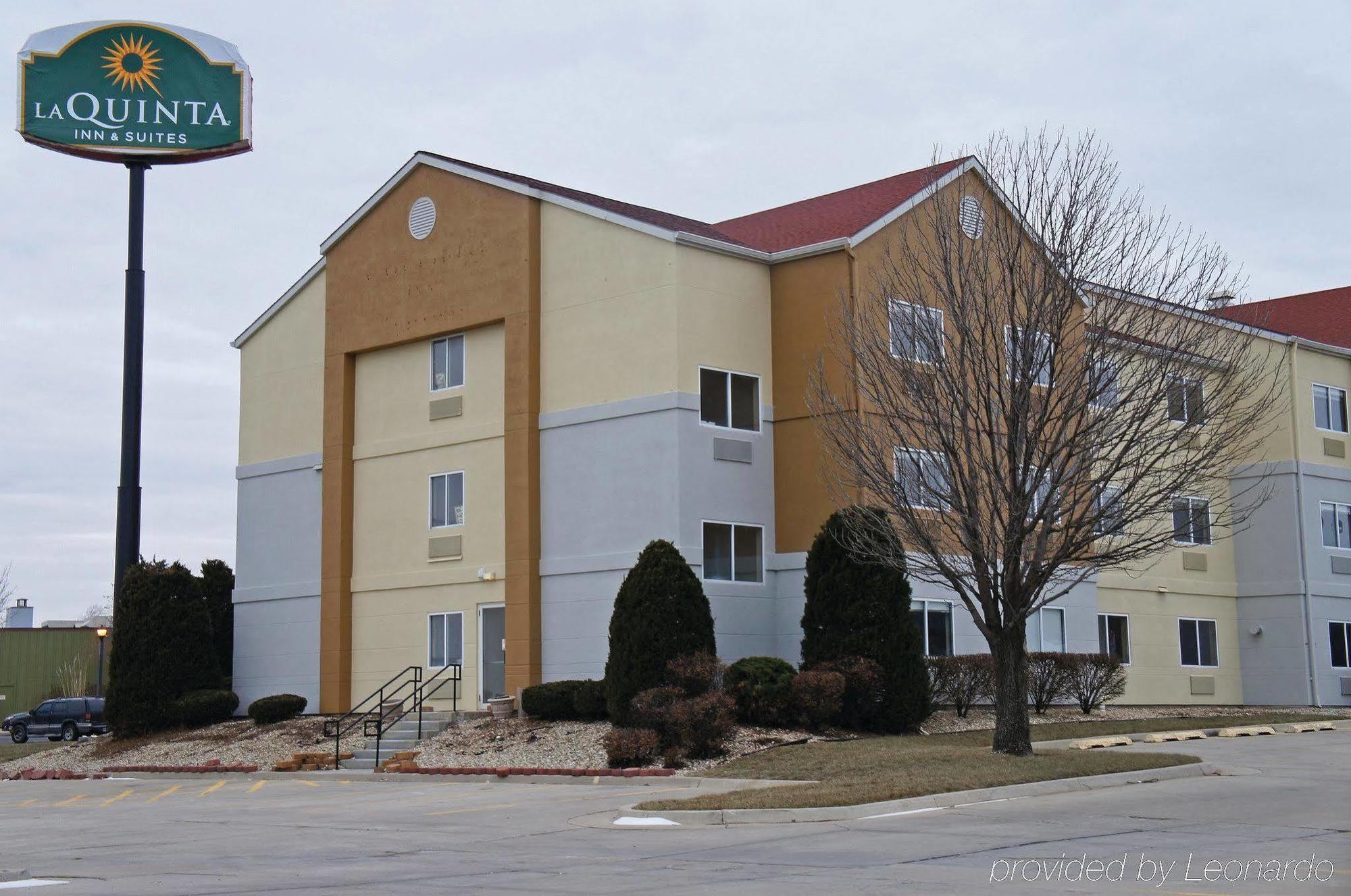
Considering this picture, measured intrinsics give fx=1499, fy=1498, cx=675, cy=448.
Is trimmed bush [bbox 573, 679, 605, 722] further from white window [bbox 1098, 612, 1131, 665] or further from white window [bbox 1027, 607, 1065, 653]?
white window [bbox 1098, 612, 1131, 665]

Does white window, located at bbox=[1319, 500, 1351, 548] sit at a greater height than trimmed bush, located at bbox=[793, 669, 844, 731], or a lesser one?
greater

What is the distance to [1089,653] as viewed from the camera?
107 feet

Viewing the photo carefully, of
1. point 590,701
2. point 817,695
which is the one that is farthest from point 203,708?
point 817,695

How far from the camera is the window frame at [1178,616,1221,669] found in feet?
125

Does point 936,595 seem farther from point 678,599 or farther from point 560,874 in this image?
point 560,874

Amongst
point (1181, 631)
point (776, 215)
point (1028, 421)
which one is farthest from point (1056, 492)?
point (1181, 631)

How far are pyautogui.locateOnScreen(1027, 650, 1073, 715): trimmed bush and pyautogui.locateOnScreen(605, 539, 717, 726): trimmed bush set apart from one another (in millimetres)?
7853

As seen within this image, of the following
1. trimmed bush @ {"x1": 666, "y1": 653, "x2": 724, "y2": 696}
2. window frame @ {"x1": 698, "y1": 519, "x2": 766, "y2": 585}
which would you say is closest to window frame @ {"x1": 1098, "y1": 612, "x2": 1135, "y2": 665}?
window frame @ {"x1": 698, "y1": 519, "x2": 766, "y2": 585}

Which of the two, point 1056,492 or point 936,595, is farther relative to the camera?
point 936,595

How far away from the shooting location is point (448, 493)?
32.4m

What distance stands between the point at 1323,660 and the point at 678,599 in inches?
835

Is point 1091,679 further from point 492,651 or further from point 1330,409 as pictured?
A: point 1330,409

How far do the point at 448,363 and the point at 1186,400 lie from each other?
16.5 meters

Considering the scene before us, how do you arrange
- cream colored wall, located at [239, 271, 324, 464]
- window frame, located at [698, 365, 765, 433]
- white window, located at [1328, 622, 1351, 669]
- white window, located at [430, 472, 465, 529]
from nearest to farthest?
1. window frame, located at [698, 365, 765, 433]
2. white window, located at [430, 472, 465, 529]
3. cream colored wall, located at [239, 271, 324, 464]
4. white window, located at [1328, 622, 1351, 669]
